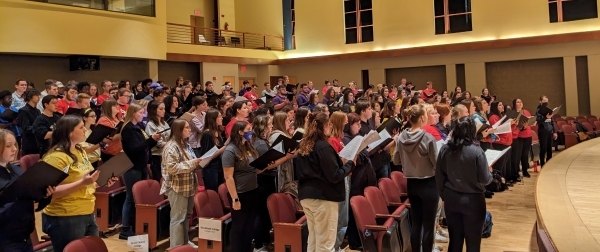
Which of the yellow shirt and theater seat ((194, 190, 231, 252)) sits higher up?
the yellow shirt

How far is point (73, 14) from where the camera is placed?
10570 millimetres

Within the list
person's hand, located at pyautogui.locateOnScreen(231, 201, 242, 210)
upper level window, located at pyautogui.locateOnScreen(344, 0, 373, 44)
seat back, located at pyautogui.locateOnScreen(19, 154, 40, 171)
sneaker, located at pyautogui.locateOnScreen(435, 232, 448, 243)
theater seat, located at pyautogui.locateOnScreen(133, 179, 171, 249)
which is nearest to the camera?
person's hand, located at pyautogui.locateOnScreen(231, 201, 242, 210)

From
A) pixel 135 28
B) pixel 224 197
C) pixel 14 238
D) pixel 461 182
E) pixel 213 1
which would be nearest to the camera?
pixel 14 238

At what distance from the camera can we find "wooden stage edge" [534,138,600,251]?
337cm

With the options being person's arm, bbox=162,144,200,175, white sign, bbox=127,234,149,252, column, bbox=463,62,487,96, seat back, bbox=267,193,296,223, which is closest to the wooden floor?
white sign, bbox=127,234,149,252

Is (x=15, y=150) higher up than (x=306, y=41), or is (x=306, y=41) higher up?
(x=306, y=41)

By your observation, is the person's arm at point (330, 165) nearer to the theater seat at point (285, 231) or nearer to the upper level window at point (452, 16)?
the theater seat at point (285, 231)

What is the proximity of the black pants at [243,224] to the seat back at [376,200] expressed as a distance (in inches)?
40.8

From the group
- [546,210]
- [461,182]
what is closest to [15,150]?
[461,182]

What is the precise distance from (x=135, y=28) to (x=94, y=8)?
44.2 inches

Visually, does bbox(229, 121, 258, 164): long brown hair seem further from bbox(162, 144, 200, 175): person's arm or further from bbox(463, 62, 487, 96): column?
bbox(463, 62, 487, 96): column

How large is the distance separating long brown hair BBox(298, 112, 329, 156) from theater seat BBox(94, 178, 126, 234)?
2.35 metres

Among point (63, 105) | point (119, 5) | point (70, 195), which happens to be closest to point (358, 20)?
point (119, 5)

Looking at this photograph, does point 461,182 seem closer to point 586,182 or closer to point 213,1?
point 586,182
